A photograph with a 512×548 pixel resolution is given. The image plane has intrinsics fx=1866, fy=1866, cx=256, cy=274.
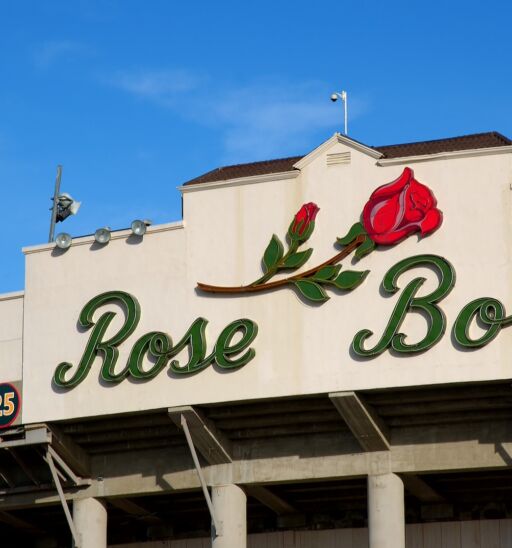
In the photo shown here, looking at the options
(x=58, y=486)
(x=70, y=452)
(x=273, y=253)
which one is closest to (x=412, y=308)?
(x=273, y=253)

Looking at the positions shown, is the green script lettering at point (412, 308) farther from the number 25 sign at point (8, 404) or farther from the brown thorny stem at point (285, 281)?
the number 25 sign at point (8, 404)

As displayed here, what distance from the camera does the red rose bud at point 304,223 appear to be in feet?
212

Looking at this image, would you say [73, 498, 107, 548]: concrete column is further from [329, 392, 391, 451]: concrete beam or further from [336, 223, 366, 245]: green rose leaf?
[336, 223, 366, 245]: green rose leaf

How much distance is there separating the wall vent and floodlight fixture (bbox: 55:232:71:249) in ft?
34.6

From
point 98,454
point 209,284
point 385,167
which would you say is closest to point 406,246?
point 385,167

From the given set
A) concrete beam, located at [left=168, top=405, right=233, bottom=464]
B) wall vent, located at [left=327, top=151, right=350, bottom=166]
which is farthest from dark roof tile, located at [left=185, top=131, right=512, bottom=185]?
concrete beam, located at [left=168, top=405, right=233, bottom=464]

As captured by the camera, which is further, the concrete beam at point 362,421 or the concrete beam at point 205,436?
the concrete beam at point 205,436

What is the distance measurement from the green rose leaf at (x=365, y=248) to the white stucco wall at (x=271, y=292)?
31cm

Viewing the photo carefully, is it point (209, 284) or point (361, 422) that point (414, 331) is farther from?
point (209, 284)

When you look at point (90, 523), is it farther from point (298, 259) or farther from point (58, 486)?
point (298, 259)

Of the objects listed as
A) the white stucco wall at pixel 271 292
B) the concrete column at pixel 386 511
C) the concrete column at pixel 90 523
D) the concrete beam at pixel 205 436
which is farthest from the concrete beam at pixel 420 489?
the concrete column at pixel 90 523

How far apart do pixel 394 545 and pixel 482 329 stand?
8081 mm

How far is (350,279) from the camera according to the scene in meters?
63.7

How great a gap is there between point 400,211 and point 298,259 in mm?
3948
